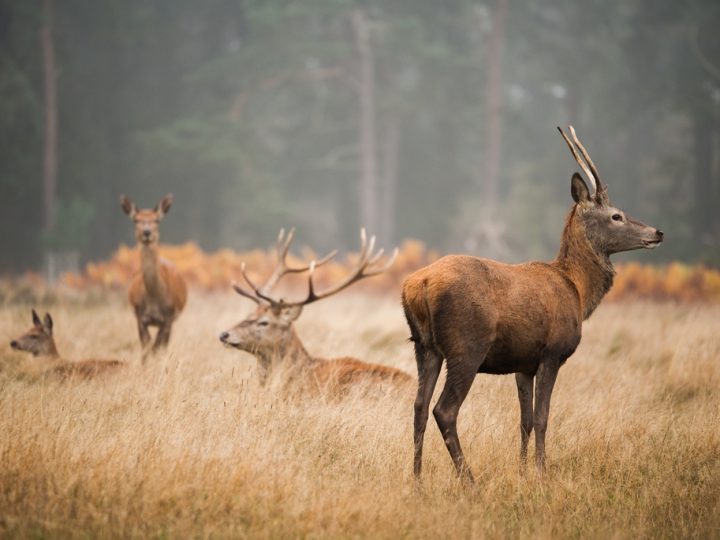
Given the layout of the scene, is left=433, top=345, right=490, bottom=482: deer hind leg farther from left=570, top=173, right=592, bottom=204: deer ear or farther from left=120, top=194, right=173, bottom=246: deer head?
left=120, top=194, right=173, bottom=246: deer head

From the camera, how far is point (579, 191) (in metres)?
5.99

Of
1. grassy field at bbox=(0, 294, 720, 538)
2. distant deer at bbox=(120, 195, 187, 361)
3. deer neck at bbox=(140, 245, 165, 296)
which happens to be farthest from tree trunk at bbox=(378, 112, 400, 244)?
grassy field at bbox=(0, 294, 720, 538)

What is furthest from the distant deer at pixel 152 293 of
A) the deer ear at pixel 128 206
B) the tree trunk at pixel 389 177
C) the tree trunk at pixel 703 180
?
the tree trunk at pixel 389 177

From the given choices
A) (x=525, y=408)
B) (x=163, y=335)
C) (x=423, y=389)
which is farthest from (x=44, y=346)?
(x=525, y=408)

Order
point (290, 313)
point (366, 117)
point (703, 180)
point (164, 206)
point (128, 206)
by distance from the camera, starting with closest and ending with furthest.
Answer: point (290, 313), point (128, 206), point (164, 206), point (703, 180), point (366, 117)

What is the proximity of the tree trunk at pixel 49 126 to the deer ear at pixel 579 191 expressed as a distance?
19.1 meters

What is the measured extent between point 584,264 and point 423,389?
143cm

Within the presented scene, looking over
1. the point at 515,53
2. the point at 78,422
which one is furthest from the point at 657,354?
the point at 515,53

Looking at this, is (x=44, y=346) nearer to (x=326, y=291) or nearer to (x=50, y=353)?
(x=50, y=353)

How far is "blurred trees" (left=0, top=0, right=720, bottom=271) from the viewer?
80.4 feet

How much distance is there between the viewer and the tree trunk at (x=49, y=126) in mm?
23047

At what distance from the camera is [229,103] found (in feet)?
98.8

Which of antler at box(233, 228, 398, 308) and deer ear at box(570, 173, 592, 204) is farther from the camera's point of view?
antler at box(233, 228, 398, 308)

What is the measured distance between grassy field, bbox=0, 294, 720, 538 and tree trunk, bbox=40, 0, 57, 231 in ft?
50.7
